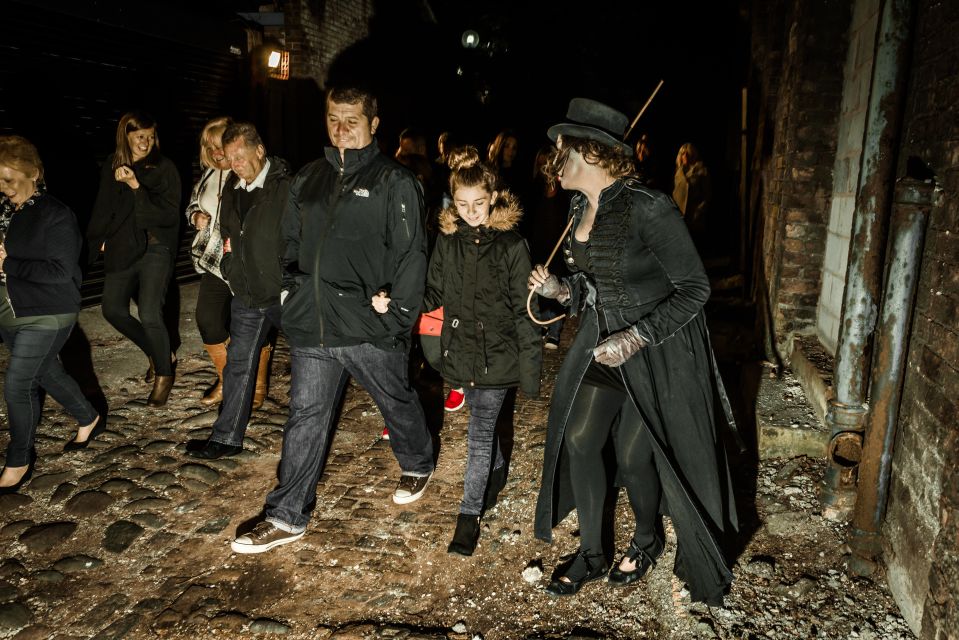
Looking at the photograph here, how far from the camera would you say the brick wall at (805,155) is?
207 inches

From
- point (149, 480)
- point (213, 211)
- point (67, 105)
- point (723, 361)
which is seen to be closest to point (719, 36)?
point (723, 361)

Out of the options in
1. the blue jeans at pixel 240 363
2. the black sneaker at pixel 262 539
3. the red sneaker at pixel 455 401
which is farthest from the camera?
the red sneaker at pixel 455 401

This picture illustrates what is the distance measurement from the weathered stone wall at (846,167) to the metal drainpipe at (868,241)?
1.41 metres

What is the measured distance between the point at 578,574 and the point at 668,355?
3.69ft

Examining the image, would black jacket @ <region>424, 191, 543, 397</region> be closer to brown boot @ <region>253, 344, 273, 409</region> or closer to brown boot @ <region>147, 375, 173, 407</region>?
brown boot @ <region>253, 344, 273, 409</region>

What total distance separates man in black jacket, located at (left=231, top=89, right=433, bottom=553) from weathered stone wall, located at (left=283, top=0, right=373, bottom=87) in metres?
9.56

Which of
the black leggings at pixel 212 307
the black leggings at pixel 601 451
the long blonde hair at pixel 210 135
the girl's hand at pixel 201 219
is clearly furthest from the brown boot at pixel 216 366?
the black leggings at pixel 601 451

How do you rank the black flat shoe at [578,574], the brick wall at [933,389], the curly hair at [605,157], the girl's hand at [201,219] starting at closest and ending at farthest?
the brick wall at [933,389] < the curly hair at [605,157] < the black flat shoe at [578,574] < the girl's hand at [201,219]

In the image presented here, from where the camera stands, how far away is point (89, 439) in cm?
481

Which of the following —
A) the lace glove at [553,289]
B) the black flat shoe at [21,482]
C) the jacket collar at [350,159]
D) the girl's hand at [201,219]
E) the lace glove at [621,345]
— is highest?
the jacket collar at [350,159]

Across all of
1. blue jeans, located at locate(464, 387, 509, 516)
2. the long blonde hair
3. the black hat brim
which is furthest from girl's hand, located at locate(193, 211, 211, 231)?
the black hat brim

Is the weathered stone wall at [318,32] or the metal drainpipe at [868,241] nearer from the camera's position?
the metal drainpipe at [868,241]

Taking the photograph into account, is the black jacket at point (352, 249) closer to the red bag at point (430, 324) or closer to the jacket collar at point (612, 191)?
the red bag at point (430, 324)

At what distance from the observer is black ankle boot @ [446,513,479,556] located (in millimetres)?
3545
